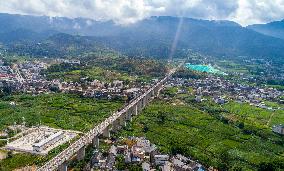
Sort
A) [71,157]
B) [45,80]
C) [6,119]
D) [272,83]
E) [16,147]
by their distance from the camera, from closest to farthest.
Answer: [71,157]
[16,147]
[6,119]
[45,80]
[272,83]

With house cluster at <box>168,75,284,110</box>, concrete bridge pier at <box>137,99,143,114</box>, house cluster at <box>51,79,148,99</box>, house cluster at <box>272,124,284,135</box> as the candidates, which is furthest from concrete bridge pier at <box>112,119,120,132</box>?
house cluster at <box>168,75,284,110</box>

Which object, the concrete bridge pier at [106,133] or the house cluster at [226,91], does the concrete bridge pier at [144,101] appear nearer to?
the house cluster at [226,91]

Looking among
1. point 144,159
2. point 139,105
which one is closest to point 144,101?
point 139,105

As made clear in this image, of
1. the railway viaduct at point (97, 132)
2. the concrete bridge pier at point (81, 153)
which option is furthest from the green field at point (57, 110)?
the concrete bridge pier at point (81, 153)

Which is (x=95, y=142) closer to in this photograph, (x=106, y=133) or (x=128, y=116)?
(x=106, y=133)

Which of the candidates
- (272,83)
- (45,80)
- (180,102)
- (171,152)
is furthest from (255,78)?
(171,152)

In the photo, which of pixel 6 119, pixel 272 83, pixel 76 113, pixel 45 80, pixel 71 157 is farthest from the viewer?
pixel 272 83

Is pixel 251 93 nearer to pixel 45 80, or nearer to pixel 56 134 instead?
pixel 45 80

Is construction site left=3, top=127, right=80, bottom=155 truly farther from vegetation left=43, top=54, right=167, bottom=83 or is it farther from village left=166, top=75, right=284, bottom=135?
vegetation left=43, top=54, right=167, bottom=83
